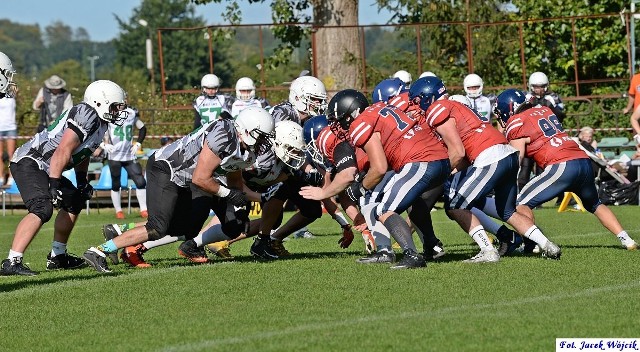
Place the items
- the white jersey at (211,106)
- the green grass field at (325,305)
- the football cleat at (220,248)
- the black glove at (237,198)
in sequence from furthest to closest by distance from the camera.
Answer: the white jersey at (211,106)
the football cleat at (220,248)
the black glove at (237,198)
the green grass field at (325,305)

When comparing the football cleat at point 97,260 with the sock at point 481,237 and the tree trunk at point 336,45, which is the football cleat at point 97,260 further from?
the tree trunk at point 336,45

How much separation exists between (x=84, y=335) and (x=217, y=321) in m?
0.76

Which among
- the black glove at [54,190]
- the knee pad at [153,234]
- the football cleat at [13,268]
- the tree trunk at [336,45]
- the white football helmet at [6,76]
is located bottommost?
the football cleat at [13,268]

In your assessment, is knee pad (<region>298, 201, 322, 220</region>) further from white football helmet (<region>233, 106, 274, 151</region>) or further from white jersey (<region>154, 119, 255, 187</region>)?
white football helmet (<region>233, 106, 274, 151</region>)

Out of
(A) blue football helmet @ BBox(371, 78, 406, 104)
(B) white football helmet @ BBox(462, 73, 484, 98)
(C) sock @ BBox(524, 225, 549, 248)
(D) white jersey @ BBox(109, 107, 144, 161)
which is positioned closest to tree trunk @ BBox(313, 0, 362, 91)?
(D) white jersey @ BBox(109, 107, 144, 161)

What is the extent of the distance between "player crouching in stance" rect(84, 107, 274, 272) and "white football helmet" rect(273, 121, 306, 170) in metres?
0.27

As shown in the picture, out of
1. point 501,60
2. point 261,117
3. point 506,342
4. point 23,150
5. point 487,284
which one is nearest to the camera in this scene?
point 506,342

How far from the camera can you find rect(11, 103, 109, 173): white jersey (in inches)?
376

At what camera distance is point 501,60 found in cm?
2627

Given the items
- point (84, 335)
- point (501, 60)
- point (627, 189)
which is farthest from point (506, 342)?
point (501, 60)

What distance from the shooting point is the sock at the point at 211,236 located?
10.2 meters

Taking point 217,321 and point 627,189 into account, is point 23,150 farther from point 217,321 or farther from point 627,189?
point 627,189

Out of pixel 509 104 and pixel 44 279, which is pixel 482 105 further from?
pixel 44 279

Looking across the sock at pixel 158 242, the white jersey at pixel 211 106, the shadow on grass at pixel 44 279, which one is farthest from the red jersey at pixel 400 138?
the white jersey at pixel 211 106
